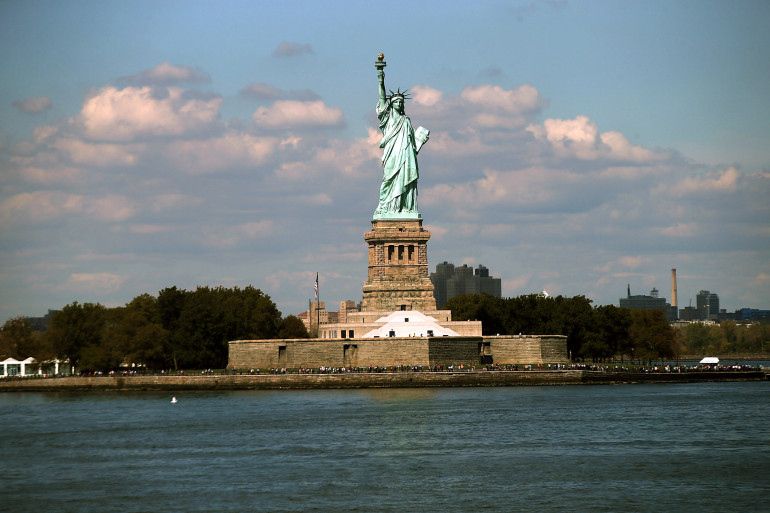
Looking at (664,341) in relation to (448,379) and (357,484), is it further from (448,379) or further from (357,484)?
(357,484)

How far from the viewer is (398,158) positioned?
9069cm

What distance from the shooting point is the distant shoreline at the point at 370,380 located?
261ft

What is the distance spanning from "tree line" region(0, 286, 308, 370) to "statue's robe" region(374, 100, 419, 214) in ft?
49.4

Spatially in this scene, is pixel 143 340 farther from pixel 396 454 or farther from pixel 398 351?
pixel 396 454

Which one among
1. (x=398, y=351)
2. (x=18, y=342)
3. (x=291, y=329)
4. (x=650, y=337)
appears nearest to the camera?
(x=398, y=351)

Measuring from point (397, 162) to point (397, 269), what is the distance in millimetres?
7996

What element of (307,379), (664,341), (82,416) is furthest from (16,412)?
(664,341)

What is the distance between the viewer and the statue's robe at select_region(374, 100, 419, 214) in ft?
297

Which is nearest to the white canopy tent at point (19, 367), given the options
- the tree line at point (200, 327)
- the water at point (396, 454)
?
the tree line at point (200, 327)

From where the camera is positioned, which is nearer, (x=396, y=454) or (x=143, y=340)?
(x=396, y=454)

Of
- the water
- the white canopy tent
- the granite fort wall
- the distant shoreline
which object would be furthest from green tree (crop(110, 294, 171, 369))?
the water

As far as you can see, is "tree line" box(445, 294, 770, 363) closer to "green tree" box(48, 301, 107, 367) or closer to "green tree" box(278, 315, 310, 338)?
"green tree" box(278, 315, 310, 338)

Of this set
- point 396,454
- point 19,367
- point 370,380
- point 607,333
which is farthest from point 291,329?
point 396,454

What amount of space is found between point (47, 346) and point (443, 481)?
6460 cm
